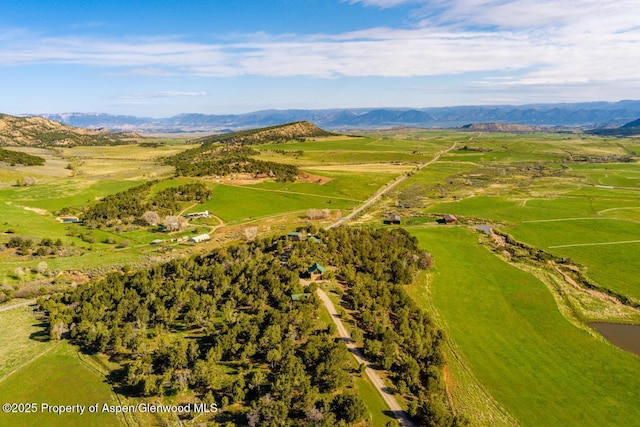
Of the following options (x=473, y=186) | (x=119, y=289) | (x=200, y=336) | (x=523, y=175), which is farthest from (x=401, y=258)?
(x=523, y=175)

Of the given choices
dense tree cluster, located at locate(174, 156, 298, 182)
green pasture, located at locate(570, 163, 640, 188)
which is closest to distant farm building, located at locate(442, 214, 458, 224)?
dense tree cluster, located at locate(174, 156, 298, 182)

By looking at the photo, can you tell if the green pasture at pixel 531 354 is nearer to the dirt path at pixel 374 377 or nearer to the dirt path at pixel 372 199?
the dirt path at pixel 374 377

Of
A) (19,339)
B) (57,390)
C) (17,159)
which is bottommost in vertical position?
(57,390)

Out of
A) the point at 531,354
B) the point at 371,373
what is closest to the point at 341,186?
the point at 531,354

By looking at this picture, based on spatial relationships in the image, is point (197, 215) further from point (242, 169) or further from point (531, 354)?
point (531, 354)

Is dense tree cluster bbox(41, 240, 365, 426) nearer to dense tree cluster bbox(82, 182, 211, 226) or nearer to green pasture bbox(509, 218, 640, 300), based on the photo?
dense tree cluster bbox(82, 182, 211, 226)

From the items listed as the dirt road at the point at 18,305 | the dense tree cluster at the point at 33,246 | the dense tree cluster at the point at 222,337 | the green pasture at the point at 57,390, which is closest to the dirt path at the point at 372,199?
the dense tree cluster at the point at 222,337
